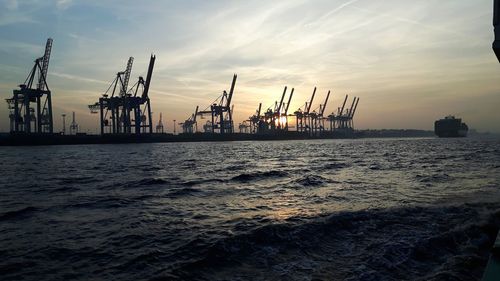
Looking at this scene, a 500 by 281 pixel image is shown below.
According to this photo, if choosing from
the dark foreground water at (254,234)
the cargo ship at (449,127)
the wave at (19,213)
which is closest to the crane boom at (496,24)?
the dark foreground water at (254,234)

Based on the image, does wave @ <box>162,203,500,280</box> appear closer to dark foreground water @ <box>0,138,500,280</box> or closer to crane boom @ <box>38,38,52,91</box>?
dark foreground water @ <box>0,138,500,280</box>

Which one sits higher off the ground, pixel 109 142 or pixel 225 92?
pixel 225 92

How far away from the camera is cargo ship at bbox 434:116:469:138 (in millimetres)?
150250

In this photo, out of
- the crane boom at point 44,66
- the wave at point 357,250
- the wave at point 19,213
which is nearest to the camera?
the wave at point 357,250

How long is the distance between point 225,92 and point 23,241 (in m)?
128

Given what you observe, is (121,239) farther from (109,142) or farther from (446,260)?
(109,142)

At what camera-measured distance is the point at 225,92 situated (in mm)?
133625

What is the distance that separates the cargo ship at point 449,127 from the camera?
15025cm

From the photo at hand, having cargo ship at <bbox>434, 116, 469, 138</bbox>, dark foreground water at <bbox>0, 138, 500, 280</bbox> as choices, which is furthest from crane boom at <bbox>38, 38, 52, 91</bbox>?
cargo ship at <bbox>434, 116, 469, 138</bbox>

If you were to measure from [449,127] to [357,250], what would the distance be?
554 ft

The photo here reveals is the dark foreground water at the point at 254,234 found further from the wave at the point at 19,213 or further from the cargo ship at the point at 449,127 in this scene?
the cargo ship at the point at 449,127

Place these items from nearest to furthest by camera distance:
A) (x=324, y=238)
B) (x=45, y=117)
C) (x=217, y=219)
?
(x=324, y=238) < (x=217, y=219) < (x=45, y=117)

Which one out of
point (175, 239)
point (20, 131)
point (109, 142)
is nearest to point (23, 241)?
point (175, 239)

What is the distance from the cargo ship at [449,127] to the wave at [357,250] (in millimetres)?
164570
